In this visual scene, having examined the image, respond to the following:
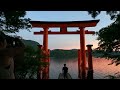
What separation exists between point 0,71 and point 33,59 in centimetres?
1067

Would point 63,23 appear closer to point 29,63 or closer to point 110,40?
point 29,63

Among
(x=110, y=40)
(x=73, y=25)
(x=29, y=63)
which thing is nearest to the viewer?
(x=110, y=40)

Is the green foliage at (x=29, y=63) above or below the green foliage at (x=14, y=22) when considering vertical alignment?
below

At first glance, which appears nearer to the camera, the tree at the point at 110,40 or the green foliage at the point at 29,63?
the tree at the point at 110,40

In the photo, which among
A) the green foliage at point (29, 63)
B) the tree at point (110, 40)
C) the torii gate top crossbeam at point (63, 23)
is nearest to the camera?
the tree at point (110, 40)

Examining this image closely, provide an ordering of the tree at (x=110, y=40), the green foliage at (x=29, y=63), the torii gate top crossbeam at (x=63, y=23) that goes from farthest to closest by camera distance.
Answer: the torii gate top crossbeam at (x=63, y=23) < the green foliage at (x=29, y=63) < the tree at (x=110, y=40)

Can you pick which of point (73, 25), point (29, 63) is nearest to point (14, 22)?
point (29, 63)

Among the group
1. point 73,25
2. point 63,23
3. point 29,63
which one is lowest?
point 29,63

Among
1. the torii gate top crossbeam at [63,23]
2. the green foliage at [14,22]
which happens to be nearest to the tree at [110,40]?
the green foliage at [14,22]

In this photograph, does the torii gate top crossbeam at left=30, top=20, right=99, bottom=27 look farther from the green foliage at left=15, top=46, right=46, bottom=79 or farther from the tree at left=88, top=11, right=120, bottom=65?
the tree at left=88, top=11, right=120, bottom=65

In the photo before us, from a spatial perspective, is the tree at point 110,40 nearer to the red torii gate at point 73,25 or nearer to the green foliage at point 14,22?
the green foliage at point 14,22

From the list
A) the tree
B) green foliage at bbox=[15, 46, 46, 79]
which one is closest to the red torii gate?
green foliage at bbox=[15, 46, 46, 79]
